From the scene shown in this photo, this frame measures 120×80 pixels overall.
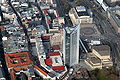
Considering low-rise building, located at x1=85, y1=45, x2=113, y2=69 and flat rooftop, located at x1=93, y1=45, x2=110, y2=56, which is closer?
low-rise building, located at x1=85, y1=45, x2=113, y2=69

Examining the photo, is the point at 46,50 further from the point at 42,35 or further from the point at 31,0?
the point at 31,0

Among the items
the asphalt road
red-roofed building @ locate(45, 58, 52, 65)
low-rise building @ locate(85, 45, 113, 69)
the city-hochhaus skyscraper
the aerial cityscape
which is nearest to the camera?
the city-hochhaus skyscraper

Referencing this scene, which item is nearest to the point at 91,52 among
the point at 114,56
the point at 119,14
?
the point at 114,56

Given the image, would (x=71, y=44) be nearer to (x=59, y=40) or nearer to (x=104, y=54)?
(x=104, y=54)

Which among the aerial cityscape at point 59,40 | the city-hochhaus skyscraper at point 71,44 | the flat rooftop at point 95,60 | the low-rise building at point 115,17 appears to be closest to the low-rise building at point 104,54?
the aerial cityscape at point 59,40

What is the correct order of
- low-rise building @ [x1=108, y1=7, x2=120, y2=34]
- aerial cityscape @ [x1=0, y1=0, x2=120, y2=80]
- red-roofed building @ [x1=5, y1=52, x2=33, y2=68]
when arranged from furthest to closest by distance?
low-rise building @ [x1=108, y1=7, x2=120, y2=34], red-roofed building @ [x1=5, y1=52, x2=33, y2=68], aerial cityscape @ [x1=0, y1=0, x2=120, y2=80]

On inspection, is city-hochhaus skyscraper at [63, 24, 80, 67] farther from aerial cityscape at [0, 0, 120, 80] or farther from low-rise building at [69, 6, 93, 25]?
low-rise building at [69, 6, 93, 25]

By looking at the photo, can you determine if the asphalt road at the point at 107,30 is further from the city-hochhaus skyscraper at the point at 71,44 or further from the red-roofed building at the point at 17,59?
the red-roofed building at the point at 17,59

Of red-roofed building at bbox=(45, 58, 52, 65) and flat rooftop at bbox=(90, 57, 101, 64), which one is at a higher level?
red-roofed building at bbox=(45, 58, 52, 65)

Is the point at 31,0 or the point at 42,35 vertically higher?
the point at 31,0

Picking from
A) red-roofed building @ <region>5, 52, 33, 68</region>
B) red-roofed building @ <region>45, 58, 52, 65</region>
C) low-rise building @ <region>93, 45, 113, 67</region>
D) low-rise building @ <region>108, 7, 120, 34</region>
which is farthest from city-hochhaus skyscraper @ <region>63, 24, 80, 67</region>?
low-rise building @ <region>108, 7, 120, 34</region>
